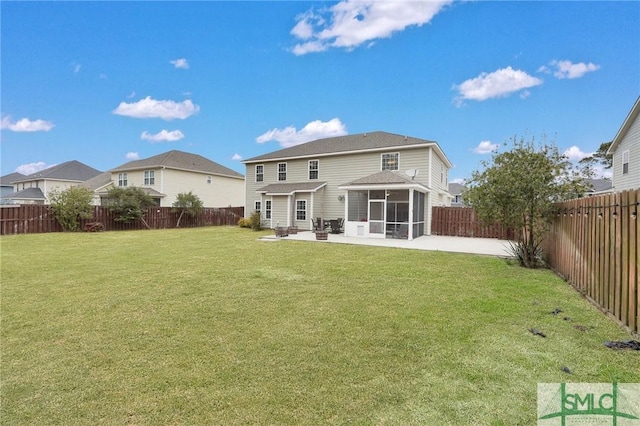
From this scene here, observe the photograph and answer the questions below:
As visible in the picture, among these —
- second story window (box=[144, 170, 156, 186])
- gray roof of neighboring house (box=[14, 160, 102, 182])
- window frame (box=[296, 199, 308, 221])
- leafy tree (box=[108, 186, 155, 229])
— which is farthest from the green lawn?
gray roof of neighboring house (box=[14, 160, 102, 182])

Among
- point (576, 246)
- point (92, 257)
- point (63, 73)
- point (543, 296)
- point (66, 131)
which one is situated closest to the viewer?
point (543, 296)

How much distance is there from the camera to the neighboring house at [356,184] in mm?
16047

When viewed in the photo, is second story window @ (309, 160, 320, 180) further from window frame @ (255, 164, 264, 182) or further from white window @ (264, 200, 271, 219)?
window frame @ (255, 164, 264, 182)

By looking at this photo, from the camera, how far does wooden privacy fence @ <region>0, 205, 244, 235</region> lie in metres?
17.3

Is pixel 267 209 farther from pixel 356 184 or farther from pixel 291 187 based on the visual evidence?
pixel 356 184

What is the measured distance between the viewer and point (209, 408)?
2373 mm

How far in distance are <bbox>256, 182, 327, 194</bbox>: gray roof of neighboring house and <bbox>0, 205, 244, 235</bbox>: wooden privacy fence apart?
6.84 m

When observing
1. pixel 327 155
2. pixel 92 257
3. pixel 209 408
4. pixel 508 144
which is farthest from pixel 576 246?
pixel 327 155

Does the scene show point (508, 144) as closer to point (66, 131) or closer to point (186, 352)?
point (186, 352)

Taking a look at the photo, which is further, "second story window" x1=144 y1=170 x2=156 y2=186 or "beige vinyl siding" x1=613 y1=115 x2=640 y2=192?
"second story window" x1=144 y1=170 x2=156 y2=186

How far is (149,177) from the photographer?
93.2ft

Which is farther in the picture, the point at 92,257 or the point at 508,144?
the point at 92,257

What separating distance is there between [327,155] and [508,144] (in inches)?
510

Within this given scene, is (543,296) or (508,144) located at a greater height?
(508,144)
